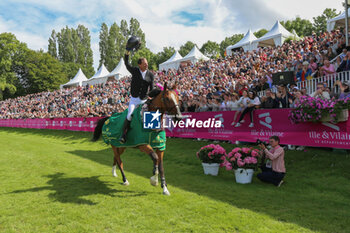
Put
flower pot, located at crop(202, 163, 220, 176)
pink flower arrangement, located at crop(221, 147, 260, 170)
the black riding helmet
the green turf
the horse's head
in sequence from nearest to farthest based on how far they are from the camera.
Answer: the green turf < the horse's head < the black riding helmet < pink flower arrangement, located at crop(221, 147, 260, 170) < flower pot, located at crop(202, 163, 220, 176)

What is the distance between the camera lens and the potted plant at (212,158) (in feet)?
30.2

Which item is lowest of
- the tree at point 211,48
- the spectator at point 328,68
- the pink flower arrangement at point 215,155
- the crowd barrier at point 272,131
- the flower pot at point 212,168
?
the flower pot at point 212,168

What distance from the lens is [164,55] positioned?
87.6m

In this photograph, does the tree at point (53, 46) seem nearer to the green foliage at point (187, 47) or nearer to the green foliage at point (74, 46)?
the green foliage at point (74, 46)

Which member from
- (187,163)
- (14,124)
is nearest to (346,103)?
(187,163)

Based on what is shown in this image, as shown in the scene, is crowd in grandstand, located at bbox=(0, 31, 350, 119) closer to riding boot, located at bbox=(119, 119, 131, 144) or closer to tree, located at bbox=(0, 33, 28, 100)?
riding boot, located at bbox=(119, 119, 131, 144)

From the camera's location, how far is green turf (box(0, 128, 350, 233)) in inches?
199

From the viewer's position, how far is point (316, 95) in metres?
9.79

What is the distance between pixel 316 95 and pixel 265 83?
17.9 feet

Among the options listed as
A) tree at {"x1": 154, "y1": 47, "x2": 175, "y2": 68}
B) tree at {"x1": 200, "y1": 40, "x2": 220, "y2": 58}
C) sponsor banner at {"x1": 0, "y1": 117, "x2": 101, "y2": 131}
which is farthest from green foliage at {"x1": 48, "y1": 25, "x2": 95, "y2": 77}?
sponsor banner at {"x1": 0, "y1": 117, "x2": 101, "y2": 131}

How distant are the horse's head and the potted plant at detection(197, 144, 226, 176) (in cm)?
338

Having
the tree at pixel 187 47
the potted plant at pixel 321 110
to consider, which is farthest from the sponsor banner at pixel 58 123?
the tree at pixel 187 47

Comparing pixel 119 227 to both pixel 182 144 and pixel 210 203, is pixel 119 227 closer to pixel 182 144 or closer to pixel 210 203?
pixel 210 203

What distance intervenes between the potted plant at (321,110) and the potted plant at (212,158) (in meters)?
2.97
